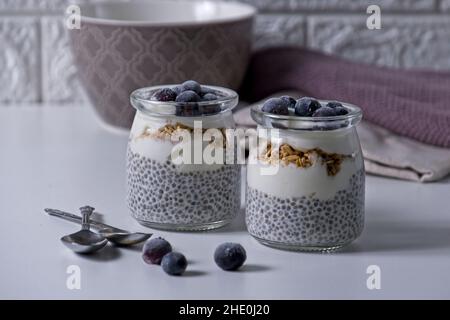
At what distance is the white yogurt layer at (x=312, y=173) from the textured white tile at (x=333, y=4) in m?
0.68

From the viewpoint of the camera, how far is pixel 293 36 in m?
1.44

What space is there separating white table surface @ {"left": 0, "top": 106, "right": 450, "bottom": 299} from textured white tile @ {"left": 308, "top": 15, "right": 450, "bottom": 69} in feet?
1.48

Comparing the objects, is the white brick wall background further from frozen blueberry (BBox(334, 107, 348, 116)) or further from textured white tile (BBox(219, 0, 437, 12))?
frozen blueberry (BBox(334, 107, 348, 116))

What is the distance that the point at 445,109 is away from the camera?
1173mm

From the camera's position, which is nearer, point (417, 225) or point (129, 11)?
point (417, 225)

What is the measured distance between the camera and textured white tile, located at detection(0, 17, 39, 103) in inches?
55.6

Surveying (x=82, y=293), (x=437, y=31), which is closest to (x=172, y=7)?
(x=437, y=31)

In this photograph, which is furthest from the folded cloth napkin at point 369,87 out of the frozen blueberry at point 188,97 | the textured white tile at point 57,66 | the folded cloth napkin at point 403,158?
the frozen blueberry at point 188,97

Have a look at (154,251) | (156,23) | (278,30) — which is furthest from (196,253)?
(278,30)

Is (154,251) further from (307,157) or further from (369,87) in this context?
(369,87)

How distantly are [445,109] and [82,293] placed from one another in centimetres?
66

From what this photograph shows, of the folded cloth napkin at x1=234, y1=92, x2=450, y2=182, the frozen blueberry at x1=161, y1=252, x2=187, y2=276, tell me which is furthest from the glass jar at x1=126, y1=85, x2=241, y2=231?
the folded cloth napkin at x1=234, y1=92, x2=450, y2=182

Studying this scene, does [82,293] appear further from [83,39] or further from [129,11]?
[129,11]

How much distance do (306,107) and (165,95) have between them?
0.14 m
